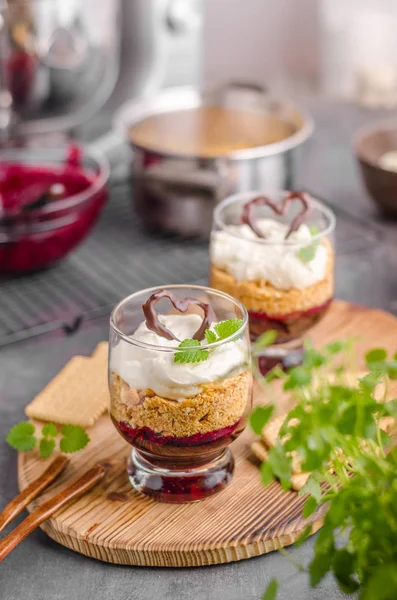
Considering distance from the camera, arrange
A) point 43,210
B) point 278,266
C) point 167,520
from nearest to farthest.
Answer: point 167,520 < point 278,266 < point 43,210

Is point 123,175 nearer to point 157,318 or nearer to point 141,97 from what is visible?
point 141,97

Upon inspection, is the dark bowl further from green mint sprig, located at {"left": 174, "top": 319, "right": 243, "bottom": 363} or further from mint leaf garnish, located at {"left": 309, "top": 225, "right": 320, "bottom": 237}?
green mint sprig, located at {"left": 174, "top": 319, "right": 243, "bottom": 363}

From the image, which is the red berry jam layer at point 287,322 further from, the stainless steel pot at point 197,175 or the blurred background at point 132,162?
the stainless steel pot at point 197,175

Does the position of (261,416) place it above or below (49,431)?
above

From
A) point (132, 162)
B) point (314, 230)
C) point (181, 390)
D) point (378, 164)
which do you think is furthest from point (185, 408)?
point (378, 164)

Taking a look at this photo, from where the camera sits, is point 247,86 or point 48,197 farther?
point 247,86

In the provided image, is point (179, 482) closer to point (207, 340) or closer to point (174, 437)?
point (174, 437)

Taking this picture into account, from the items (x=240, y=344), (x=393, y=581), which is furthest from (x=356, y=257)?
(x=393, y=581)
